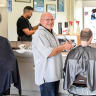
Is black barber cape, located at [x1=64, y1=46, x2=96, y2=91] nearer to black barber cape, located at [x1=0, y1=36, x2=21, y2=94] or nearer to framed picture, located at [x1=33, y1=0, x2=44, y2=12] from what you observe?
black barber cape, located at [x1=0, y1=36, x2=21, y2=94]

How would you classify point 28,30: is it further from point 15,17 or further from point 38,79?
point 38,79

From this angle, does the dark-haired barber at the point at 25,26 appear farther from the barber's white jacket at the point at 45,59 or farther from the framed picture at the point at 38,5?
the barber's white jacket at the point at 45,59

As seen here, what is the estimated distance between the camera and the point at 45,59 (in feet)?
7.86

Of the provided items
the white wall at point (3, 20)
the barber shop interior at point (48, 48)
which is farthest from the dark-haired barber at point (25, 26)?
the white wall at point (3, 20)

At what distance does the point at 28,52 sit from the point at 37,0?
35.7 inches

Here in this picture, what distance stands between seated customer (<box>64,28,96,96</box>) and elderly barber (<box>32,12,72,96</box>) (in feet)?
0.44

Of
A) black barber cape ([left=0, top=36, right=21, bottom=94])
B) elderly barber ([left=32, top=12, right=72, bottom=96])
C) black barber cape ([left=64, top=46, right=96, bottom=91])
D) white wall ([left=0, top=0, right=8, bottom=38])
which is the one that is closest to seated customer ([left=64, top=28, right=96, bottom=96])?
black barber cape ([left=64, top=46, right=96, bottom=91])

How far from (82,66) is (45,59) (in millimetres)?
388

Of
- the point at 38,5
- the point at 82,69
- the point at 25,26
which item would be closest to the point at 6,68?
the point at 82,69

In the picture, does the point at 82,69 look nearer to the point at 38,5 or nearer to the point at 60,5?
the point at 60,5

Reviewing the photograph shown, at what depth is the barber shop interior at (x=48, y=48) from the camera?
2289 mm

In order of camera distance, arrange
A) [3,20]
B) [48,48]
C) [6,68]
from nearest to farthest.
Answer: [48,48] < [6,68] < [3,20]

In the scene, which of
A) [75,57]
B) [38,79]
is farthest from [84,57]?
[38,79]

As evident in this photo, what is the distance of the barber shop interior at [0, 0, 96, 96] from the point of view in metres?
2.29
